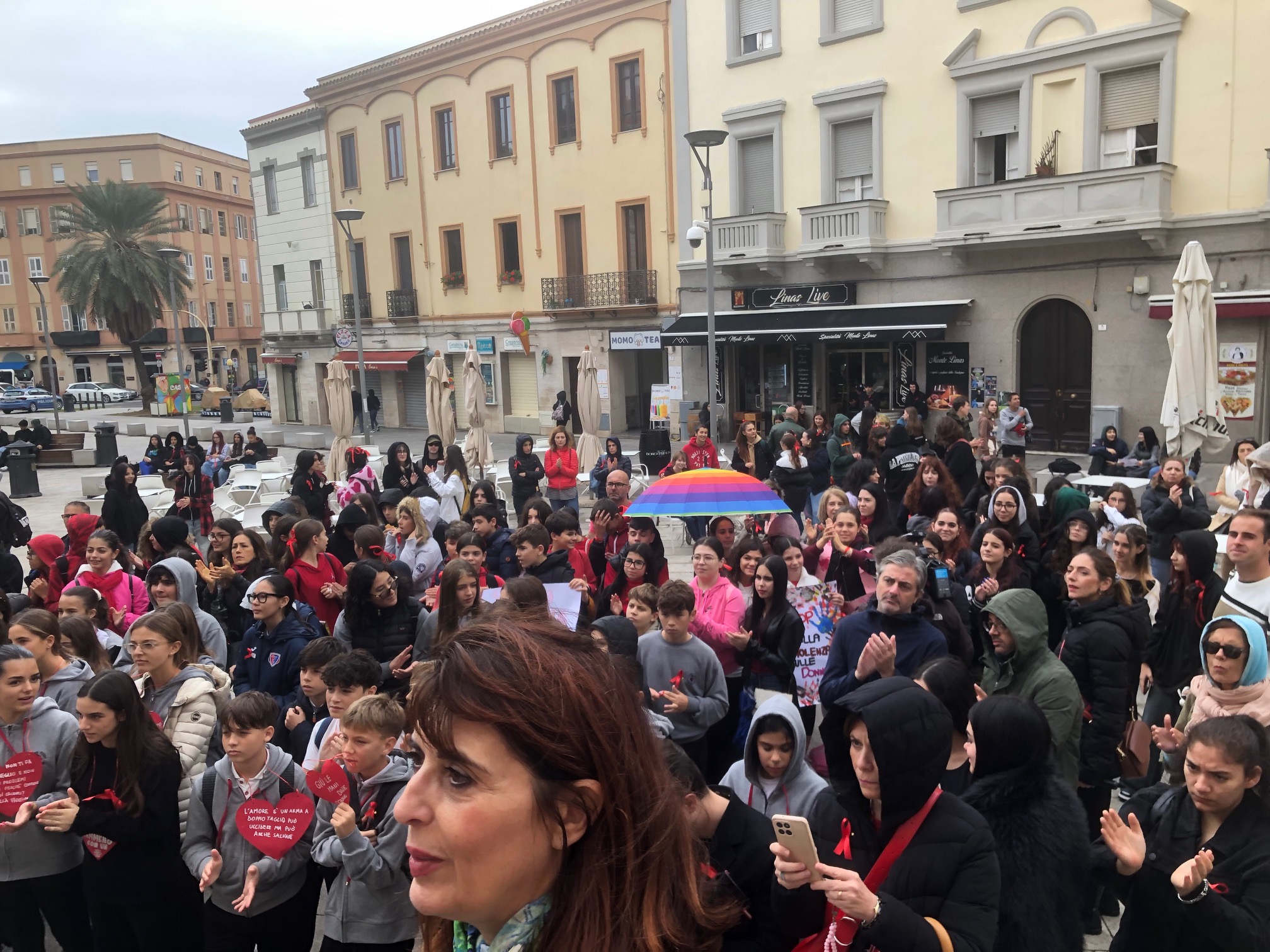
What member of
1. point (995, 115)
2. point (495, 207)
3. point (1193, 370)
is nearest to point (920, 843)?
point (1193, 370)

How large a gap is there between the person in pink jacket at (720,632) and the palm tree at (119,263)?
164ft

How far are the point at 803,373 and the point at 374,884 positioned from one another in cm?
2209

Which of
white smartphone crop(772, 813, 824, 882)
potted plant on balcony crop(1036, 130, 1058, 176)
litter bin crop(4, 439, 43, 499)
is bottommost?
litter bin crop(4, 439, 43, 499)

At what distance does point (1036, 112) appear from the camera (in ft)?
63.6

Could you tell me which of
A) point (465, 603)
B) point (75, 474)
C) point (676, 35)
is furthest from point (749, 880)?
point (75, 474)

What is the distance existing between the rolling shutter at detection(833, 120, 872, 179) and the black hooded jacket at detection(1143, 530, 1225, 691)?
61.1 feet

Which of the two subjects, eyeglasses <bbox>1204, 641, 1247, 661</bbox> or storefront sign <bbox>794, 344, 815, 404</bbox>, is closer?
eyeglasses <bbox>1204, 641, 1247, 661</bbox>

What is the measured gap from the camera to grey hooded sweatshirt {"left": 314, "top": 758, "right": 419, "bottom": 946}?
3.53 m

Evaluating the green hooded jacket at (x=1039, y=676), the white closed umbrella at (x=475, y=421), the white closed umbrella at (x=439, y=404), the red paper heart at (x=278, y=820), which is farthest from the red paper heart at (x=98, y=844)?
the white closed umbrella at (x=439, y=404)

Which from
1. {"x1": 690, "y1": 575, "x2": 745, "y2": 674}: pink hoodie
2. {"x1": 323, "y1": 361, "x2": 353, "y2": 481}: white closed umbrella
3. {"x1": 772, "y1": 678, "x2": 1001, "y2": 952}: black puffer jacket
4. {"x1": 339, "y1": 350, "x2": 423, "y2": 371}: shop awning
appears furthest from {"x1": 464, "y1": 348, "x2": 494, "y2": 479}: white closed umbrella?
{"x1": 339, "y1": 350, "x2": 423, "y2": 371}: shop awning

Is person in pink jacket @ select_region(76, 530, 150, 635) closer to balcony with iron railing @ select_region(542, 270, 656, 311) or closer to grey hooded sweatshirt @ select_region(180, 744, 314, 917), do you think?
grey hooded sweatshirt @ select_region(180, 744, 314, 917)

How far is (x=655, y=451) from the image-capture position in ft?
54.9

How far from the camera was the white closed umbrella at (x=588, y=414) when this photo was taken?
16.9 m

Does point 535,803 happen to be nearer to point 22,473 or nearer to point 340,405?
point 340,405
